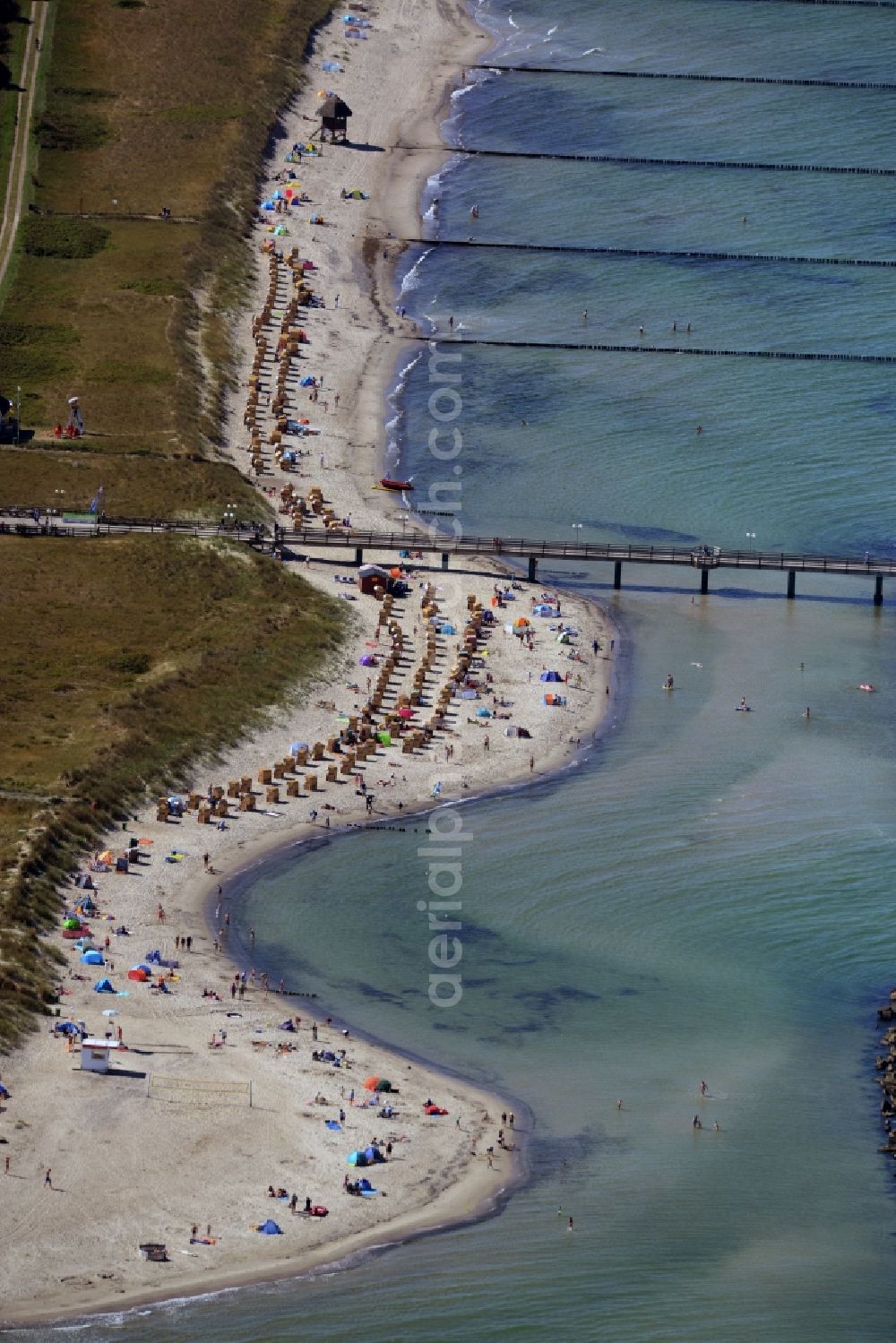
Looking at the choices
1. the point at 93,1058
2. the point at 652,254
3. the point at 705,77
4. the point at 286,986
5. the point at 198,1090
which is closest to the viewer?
the point at 93,1058

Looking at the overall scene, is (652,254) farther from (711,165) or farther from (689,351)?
(711,165)

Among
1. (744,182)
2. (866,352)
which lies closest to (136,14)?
(744,182)

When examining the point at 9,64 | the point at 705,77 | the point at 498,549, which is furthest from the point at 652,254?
the point at 498,549

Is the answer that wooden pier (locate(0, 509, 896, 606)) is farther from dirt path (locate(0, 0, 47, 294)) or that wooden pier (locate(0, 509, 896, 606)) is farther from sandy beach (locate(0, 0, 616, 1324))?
dirt path (locate(0, 0, 47, 294))

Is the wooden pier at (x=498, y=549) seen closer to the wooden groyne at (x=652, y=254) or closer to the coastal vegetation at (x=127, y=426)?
the coastal vegetation at (x=127, y=426)

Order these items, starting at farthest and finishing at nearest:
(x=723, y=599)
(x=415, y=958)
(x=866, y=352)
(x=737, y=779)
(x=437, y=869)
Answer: (x=866, y=352), (x=723, y=599), (x=737, y=779), (x=437, y=869), (x=415, y=958)

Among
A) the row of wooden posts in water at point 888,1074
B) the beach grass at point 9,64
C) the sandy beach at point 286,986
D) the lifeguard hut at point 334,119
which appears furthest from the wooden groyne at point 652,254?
the row of wooden posts in water at point 888,1074

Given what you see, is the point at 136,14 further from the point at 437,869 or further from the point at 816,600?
the point at 437,869
